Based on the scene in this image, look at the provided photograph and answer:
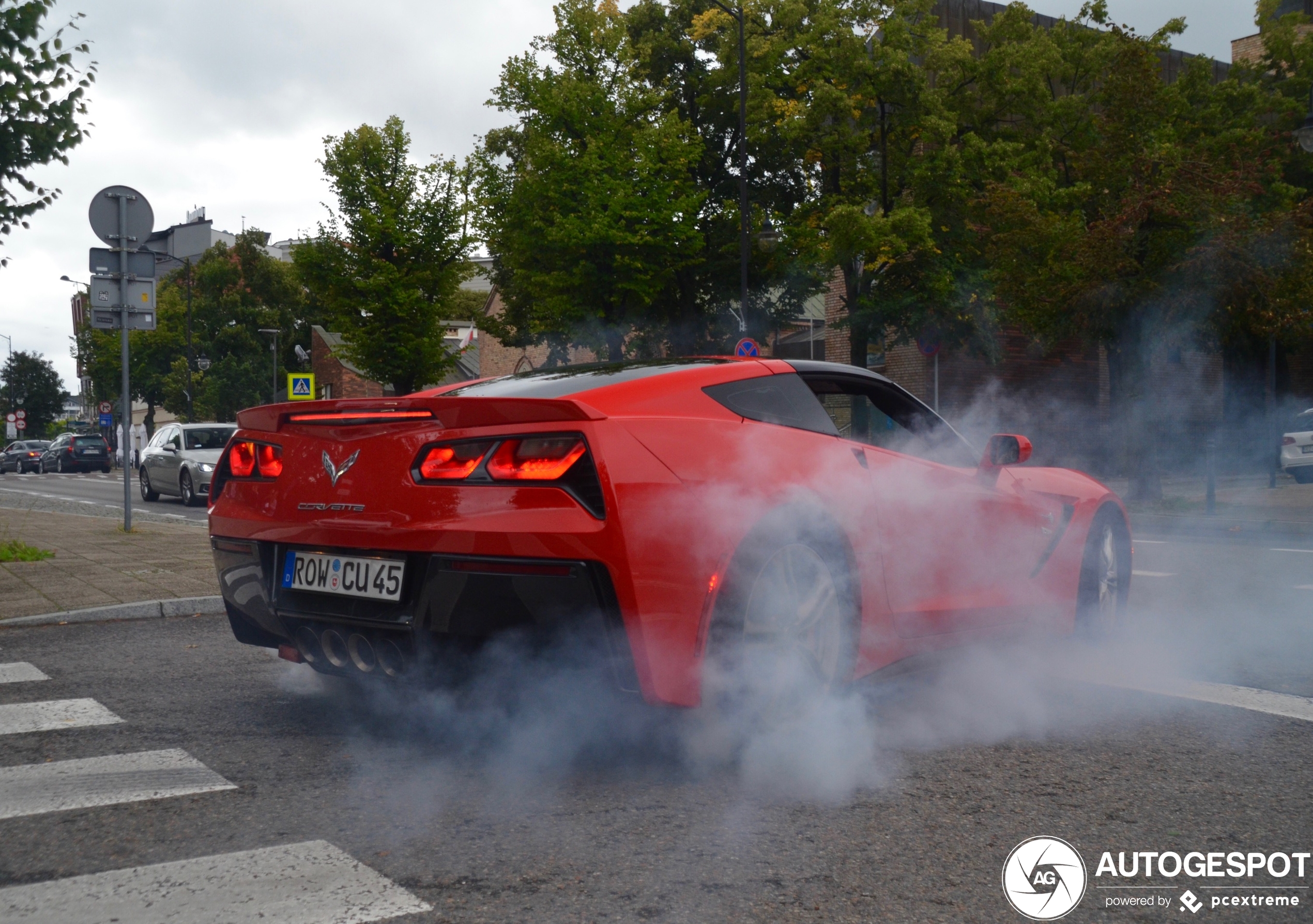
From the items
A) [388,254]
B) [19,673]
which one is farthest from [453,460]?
[388,254]

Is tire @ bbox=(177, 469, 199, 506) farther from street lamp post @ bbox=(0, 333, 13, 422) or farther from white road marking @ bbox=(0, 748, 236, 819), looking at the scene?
street lamp post @ bbox=(0, 333, 13, 422)

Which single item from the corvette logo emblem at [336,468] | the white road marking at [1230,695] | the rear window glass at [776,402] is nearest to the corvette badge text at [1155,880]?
the rear window glass at [776,402]

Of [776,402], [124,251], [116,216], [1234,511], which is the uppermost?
[116,216]

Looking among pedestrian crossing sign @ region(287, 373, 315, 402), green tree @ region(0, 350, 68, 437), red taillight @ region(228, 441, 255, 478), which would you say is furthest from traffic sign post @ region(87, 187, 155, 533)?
green tree @ region(0, 350, 68, 437)

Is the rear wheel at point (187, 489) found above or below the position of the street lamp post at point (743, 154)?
below

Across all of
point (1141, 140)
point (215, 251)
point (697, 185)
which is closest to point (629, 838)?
point (1141, 140)

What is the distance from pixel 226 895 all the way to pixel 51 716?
2317mm

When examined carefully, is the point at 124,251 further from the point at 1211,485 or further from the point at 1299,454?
the point at 1299,454

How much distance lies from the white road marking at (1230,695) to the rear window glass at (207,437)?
1893cm

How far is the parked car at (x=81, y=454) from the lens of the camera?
153 feet

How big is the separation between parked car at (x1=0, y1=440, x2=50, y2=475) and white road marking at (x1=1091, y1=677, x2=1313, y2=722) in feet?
172

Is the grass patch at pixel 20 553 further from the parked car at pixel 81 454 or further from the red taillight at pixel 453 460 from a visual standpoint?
the parked car at pixel 81 454

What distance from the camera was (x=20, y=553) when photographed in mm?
9930

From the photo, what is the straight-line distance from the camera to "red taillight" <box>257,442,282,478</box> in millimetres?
4000
